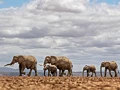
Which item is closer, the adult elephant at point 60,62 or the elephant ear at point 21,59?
the elephant ear at point 21,59

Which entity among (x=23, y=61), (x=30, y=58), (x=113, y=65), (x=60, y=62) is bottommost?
(x=23, y=61)

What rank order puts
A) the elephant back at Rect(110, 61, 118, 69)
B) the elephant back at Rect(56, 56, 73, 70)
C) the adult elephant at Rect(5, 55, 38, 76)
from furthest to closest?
the elephant back at Rect(110, 61, 118, 69), the elephant back at Rect(56, 56, 73, 70), the adult elephant at Rect(5, 55, 38, 76)

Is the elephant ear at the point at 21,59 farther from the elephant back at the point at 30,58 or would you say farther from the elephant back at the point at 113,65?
the elephant back at the point at 113,65

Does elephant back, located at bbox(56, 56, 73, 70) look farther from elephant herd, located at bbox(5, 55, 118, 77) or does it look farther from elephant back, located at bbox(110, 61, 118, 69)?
elephant back, located at bbox(110, 61, 118, 69)

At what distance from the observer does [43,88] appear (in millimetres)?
21375

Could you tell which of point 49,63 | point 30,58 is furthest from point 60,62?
point 30,58

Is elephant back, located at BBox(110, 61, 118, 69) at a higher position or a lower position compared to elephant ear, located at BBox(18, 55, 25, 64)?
higher

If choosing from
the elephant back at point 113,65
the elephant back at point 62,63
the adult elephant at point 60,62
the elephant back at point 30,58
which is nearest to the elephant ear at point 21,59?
the elephant back at point 30,58

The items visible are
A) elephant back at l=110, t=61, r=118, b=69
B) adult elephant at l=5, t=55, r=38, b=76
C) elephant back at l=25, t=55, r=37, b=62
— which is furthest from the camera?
elephant back at l=110, t=61, r=118, b=69

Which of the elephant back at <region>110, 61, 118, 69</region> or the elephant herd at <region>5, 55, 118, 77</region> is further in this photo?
the elephant back at <region>110, 61, 118, 69</region>

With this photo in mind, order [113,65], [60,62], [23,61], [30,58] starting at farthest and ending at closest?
1. [113,65]
2. [60,62]
3. [30,58]
4. [23,61]

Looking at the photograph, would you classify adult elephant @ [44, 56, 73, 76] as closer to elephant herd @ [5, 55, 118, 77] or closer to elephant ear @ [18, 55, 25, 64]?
elephant herd @ [5, 55, 118, 77]

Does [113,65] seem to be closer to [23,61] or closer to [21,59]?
[23,61]

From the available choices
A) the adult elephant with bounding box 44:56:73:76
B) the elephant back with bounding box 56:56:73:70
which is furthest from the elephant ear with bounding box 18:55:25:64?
the elephant back with bounding box 56:56:73:70
